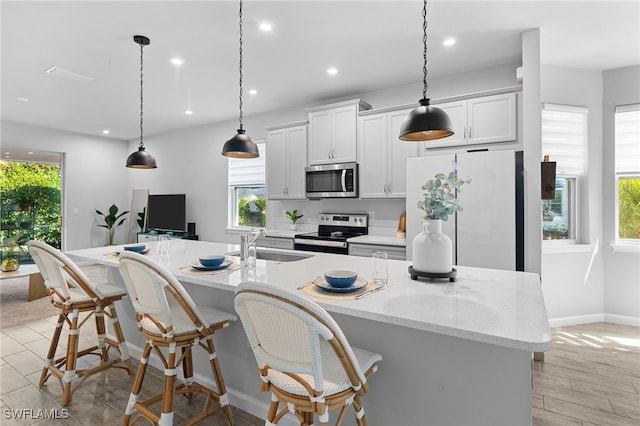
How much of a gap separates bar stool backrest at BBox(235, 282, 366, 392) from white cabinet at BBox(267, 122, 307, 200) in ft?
11.2

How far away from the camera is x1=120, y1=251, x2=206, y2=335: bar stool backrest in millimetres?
1663

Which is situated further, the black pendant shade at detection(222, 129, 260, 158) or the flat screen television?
the flat screen television

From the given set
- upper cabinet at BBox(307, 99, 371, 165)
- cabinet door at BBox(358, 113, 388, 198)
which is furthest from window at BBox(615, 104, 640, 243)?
upper cabinet at BBox(307, 99, 371, 165)

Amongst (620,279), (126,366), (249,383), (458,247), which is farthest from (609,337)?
(126,366)

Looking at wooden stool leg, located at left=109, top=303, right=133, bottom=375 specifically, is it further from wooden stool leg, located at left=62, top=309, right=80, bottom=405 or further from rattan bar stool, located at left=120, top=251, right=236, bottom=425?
rattan bar stool, located at left=120, top=251, right=236, bottom=425

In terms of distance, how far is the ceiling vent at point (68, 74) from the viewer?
146 inches

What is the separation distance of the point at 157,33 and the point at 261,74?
3.83 feet

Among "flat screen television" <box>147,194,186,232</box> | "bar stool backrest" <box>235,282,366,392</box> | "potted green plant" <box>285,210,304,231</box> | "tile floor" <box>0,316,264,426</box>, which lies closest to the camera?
"bar stool backrest" <box>235,282,366,392</box>

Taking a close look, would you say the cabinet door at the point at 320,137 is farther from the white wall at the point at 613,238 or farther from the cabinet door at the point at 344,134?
the white wall at the point at 613,238

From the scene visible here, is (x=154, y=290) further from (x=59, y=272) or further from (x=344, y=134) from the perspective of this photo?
(x=344, y=134)

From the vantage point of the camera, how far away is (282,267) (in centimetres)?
219

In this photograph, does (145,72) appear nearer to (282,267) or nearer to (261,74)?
(261,74)

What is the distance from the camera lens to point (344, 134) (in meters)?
4.22

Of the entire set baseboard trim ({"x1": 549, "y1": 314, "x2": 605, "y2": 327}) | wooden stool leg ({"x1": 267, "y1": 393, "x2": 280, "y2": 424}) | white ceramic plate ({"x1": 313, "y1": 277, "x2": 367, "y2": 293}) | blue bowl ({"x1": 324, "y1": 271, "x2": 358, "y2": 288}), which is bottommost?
baseboard trim ({"x1": 549, "y1": 314, "x2": 605, "y2": 327})
